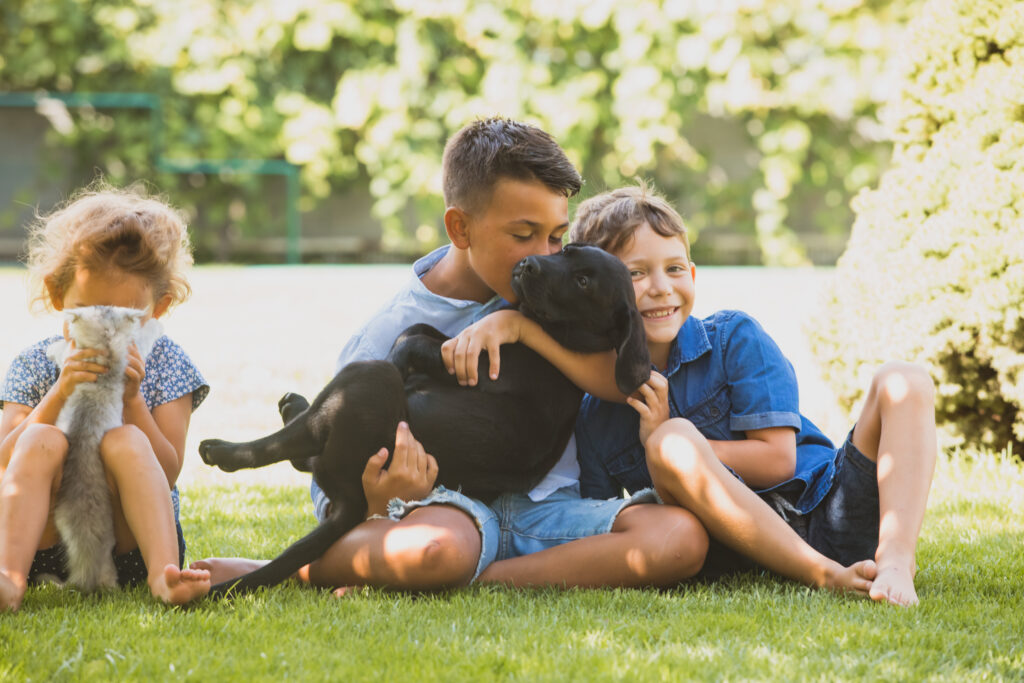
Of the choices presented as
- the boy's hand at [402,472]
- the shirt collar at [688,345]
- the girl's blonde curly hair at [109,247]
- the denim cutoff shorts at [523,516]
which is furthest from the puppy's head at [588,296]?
the girl's blonde curly hair at [109,247]

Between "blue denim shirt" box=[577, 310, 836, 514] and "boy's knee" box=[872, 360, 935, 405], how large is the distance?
27 centimetres

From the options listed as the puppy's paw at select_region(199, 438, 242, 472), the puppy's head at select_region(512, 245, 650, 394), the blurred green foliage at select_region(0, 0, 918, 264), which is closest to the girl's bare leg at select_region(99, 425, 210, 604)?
the puppy's paw at select_region(199, 438, 242, 472)

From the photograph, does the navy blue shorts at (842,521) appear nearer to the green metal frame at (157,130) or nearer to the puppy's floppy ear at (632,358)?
the puppy's floppy ear at (632,358)

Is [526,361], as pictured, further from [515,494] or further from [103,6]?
[103,6]

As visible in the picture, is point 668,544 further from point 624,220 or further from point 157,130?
point 157,130

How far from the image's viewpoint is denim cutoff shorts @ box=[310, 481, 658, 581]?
3045mm

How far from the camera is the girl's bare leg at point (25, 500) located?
266cm

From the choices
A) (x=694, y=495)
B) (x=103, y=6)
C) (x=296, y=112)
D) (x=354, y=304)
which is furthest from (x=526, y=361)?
(x=103, y=6)

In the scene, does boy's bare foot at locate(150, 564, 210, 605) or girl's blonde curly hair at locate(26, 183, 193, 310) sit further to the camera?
girl's blonde curly hair at locate(26, 183, 193, 310)

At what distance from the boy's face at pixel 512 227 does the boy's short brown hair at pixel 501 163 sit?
0.03 m

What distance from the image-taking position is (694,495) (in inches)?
115

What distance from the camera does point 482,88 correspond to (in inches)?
560

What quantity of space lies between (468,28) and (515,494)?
11750 mm

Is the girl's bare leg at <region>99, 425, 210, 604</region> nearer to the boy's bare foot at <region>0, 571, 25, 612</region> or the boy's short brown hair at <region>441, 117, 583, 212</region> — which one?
the boy's bare foot at <region>0, 571, 25, 612</region>
